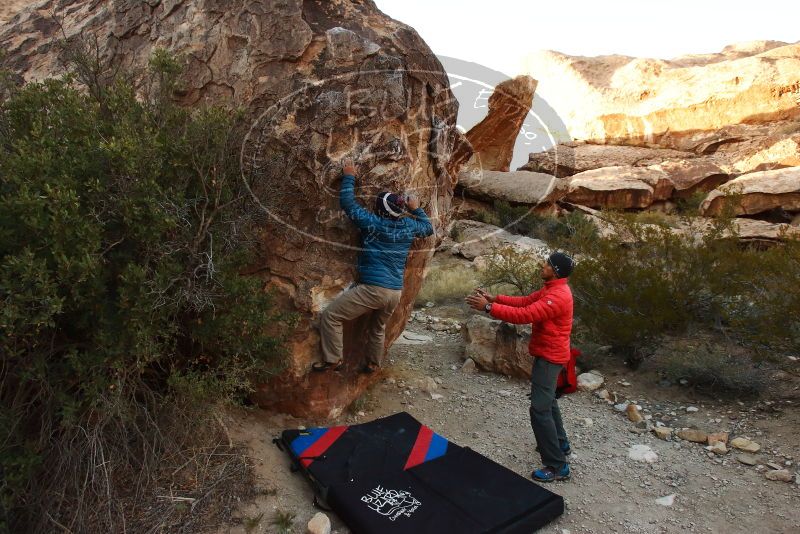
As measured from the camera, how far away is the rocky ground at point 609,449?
3393 mm

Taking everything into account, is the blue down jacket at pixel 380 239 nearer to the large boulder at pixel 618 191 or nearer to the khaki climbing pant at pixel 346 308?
the khaki climbing pant at pixel 346 308

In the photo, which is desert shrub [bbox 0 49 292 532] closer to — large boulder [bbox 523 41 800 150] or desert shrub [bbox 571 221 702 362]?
desert shrub [bbox 571 221 702 362]

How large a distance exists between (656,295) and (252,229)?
440 cm

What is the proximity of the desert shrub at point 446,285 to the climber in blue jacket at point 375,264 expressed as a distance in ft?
13.1

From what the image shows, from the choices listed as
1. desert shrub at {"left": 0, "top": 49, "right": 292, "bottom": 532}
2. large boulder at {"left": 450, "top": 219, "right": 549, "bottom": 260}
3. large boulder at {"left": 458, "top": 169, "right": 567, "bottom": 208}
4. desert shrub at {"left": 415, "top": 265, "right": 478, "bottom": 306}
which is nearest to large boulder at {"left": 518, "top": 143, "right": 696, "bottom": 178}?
large boulder at {"left": 458, "top": 169, "right": 567, "bottom": 208}

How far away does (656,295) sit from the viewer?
5875mm

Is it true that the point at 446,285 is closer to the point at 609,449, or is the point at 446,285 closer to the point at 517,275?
the point at 517,275

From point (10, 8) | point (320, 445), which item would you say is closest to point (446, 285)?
point (320, 445)

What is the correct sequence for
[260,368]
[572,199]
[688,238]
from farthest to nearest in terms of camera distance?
[572,199] → [688,238] → [260,368]

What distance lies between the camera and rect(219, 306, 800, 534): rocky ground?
134 inches

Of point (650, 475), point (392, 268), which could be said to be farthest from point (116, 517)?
point (650, 475)

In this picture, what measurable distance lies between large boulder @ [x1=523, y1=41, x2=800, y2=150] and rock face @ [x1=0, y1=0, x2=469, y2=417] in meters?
24.3

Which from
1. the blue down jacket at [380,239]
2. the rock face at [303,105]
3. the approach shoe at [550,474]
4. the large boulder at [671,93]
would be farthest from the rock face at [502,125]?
the approach shoe at [550,474]

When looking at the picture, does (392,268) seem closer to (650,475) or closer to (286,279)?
(286,279)
